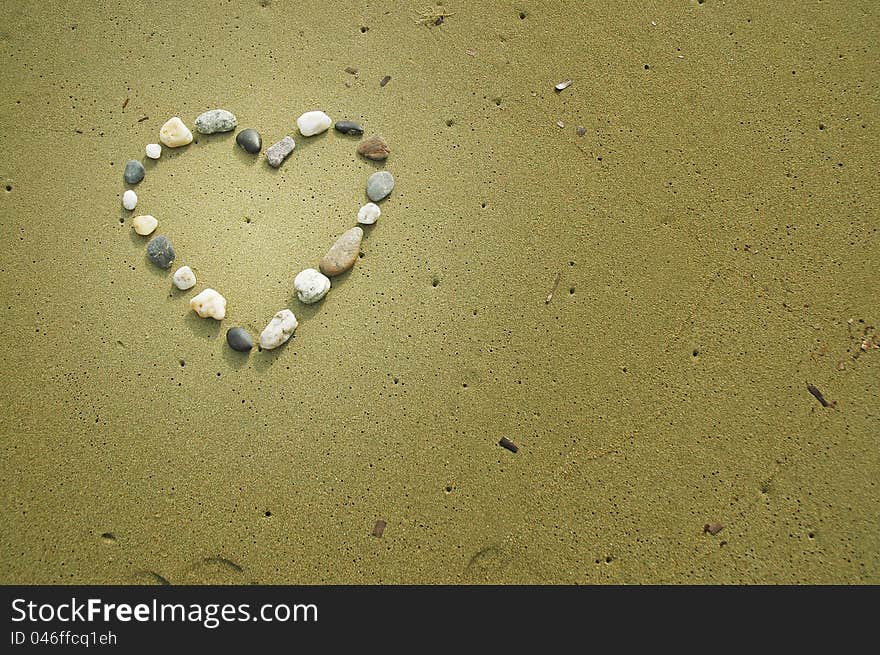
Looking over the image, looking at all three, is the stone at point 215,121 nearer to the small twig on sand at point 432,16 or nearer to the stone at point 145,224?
the stone at point 145,224

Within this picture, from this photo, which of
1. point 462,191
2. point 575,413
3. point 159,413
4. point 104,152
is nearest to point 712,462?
point 575,413

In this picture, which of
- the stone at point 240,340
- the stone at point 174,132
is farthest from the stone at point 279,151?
the stone at point 240,340

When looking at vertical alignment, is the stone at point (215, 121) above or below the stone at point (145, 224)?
above

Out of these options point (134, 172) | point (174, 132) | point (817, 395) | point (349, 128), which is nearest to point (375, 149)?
point (349, 128)

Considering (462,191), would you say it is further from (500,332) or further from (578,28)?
(578,28)

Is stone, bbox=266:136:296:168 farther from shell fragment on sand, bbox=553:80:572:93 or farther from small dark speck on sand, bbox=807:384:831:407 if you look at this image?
small dark speck on sand, bbox=807:384:831:407

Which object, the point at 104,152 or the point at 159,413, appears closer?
the point at 159,413

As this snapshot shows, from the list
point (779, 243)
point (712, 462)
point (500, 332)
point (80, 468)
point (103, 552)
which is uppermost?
point (779, 243)
